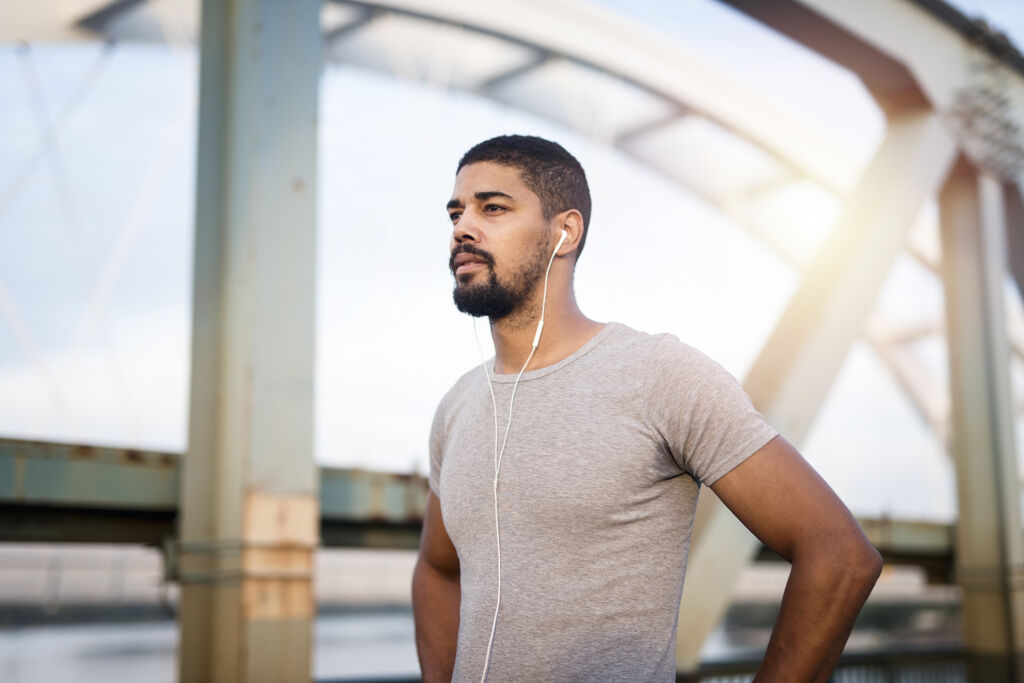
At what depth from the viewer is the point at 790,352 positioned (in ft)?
28.3

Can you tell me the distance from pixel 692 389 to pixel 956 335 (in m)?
10.5

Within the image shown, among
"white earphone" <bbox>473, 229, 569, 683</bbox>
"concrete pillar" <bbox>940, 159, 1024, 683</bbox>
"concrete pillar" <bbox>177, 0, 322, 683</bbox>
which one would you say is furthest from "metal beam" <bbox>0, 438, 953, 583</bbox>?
"concrete pillar" <bbox>940, 159, 1024, 683</bbox>

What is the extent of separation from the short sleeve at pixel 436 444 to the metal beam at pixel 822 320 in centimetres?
552

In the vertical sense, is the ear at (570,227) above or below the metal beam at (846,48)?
below

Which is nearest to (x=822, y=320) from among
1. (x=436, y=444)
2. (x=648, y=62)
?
(x=436, y=444)

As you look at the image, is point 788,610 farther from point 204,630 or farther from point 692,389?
point 204,630

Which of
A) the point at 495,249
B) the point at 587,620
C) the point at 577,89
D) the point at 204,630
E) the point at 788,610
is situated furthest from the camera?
the point at 577,89

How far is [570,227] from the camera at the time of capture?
Result: 215cm

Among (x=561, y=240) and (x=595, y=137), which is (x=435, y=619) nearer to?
(x=561, y=240)

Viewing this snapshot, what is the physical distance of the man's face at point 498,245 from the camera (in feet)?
6.70

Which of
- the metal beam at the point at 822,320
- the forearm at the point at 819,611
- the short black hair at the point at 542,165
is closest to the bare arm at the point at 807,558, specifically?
the forearm at the point at 819,611

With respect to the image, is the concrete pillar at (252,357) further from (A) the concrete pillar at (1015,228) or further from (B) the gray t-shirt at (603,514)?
(A) the concrete pillar at (1015,228)

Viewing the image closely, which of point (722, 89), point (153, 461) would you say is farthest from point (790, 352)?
point (722, 89)

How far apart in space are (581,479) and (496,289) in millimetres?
457
